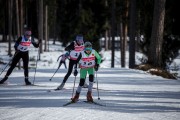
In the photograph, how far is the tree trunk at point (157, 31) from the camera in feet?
61.2

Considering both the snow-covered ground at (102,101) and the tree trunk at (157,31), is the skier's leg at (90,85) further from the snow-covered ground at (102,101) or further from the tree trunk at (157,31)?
the tree trunk at (157,31)

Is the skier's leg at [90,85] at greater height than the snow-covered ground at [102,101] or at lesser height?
greater

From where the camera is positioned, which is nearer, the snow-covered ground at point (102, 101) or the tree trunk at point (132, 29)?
the snow-covered ground at point (102, 101)

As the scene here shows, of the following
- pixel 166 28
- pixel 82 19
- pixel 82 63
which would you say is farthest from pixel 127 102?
pixel 82 19

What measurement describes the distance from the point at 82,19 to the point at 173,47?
1221 cm

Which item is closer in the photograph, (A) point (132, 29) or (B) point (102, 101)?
(B) point (102, 101)

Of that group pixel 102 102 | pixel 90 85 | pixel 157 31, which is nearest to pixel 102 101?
pixel 102 102

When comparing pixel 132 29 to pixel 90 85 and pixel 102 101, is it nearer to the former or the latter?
pixel 102 101

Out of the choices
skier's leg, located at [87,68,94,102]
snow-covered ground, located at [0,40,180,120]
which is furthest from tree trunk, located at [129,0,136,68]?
skier's leg, located at [87,68,94,102]

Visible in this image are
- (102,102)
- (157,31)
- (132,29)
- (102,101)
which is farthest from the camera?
(132,29)

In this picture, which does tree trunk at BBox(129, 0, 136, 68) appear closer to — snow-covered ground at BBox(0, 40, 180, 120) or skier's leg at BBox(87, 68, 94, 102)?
snow-covered ground at BBox(0, 40, 180, 120)

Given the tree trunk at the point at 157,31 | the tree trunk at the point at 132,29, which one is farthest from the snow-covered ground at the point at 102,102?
the tree trunk at the point at 132,29

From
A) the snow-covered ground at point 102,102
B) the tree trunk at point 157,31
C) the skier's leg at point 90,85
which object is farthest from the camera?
the tree trunk at point 157,31

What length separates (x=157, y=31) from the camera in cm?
1886
